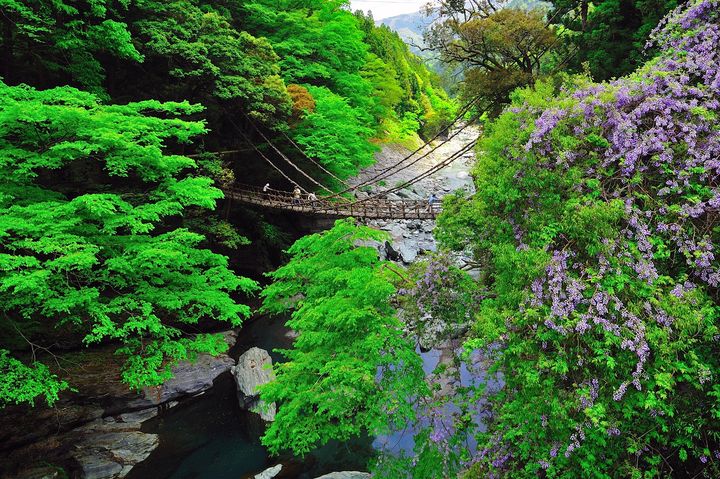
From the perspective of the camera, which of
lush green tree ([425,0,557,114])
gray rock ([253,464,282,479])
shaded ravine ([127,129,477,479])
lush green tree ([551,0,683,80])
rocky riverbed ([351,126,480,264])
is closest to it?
gray rock ([253,464,282,479])

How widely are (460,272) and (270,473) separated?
4.65 meters

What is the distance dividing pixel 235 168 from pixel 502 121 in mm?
11137

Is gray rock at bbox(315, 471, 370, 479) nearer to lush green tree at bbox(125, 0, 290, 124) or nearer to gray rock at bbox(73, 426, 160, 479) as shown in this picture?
gray rock at bbox(73, 426, 160, 479)

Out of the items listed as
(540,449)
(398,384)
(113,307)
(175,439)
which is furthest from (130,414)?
(540,449)

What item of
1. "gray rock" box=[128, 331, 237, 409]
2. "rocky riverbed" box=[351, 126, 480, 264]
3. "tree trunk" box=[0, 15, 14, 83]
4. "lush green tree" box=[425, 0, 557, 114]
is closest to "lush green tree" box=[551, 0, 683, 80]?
"lush green tree" box=[425, 0, 557, 114]

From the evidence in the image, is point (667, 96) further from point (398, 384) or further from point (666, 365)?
point (398, 384)

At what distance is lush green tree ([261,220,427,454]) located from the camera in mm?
4289

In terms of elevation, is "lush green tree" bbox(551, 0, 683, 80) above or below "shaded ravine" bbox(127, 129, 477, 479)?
above

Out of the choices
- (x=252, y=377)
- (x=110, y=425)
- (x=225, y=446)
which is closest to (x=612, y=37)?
(x=252, y=377)

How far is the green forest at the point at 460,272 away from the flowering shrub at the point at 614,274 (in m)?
0.02

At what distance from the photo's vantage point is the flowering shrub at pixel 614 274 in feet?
9.99

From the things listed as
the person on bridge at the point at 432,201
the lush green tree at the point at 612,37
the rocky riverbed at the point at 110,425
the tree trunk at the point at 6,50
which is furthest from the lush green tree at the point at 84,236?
the lush green tree at the point at 612,37

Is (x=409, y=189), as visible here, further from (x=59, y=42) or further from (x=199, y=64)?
(x=59, y=42)

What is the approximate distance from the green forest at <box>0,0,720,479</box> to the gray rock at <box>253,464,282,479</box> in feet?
0.17
